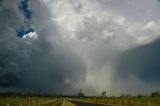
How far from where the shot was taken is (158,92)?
184 m
